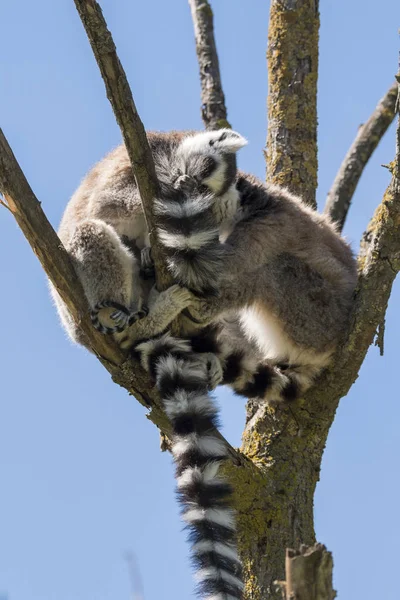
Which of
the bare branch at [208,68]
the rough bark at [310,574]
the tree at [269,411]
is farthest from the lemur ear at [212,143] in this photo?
the rough bark at [310,574]

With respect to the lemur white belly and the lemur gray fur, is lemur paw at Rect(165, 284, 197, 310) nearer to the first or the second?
the lemur gray fur

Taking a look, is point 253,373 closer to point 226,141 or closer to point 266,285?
point 266,285

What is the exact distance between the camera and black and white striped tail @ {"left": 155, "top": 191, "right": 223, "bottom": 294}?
5.21 metres

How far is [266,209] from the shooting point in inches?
239

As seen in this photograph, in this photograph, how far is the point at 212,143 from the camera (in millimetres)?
5879

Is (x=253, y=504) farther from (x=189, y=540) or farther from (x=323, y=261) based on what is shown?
(x=323, y=261)

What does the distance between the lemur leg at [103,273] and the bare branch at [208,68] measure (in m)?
2.38

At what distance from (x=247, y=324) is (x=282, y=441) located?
0.95 m

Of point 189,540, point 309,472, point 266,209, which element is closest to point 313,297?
point 266,209

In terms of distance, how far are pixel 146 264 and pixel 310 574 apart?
3.04 metres

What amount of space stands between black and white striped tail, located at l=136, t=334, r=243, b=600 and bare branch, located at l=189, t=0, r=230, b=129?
2759 millimetres

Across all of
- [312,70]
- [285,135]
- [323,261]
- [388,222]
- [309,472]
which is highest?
[312,70]

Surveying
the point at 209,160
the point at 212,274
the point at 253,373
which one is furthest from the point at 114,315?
the point at 209,160

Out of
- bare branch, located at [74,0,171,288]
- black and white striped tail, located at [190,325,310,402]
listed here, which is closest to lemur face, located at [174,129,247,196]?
bare branch, located at [74,0,171,288]
